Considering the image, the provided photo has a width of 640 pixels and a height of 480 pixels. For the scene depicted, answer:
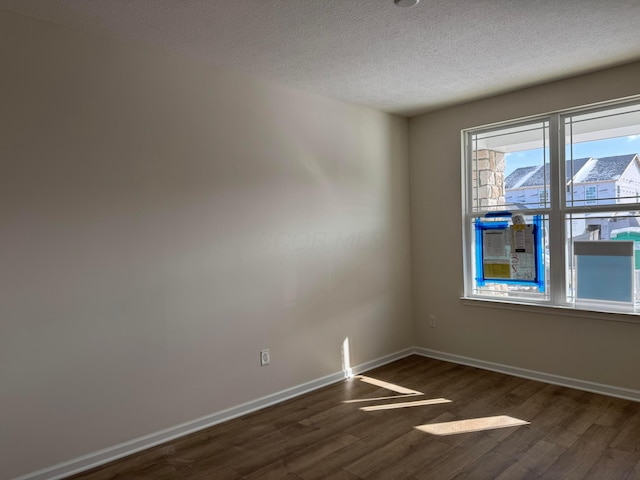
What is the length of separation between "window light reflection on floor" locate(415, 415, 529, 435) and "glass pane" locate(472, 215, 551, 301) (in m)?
1.27

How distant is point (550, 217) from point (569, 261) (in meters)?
0.40

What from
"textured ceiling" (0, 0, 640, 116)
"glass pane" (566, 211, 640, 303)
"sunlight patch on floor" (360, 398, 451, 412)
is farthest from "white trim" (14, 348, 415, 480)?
"textured ceiling" (0, 0, 640, 116)

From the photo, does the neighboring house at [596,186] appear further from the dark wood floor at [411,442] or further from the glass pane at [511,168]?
the dark wood floor at [411,442]

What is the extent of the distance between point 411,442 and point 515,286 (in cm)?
195

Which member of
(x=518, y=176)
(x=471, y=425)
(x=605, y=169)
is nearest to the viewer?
(x=471, y=425)

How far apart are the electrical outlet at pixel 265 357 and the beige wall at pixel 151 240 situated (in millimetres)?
61

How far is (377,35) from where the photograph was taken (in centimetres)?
271

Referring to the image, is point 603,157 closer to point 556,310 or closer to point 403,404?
point 556,310

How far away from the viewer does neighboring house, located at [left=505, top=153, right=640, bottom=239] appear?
134 inches

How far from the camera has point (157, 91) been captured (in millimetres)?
2871

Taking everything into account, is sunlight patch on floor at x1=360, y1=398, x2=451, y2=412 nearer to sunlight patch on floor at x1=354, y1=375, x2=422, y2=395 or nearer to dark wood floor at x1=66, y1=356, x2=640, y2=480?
dark wood floor at x1=66, y1=356, x2=640, y2=480

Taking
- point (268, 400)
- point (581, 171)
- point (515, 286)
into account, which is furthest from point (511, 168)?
point (268, 400)

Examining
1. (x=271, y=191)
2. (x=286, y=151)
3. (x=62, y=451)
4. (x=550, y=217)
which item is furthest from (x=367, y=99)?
(x=62, y=451)

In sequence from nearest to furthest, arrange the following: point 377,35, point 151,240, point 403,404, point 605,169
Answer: point 377,35
point 151,240
point 403,404
point 605,169
